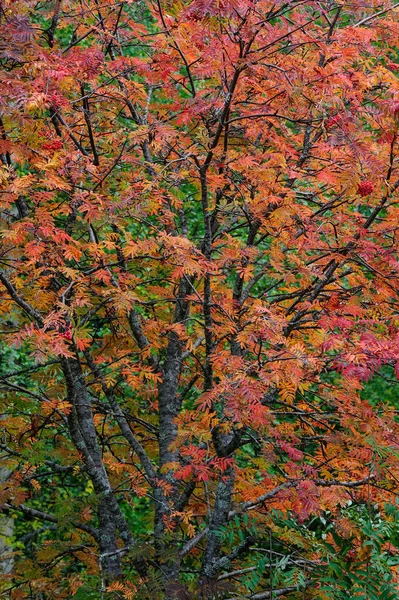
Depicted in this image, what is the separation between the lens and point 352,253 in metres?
4.54

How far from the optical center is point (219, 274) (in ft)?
17.0

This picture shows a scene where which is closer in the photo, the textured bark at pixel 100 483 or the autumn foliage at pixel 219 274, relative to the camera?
the autumn foliage at pixel 219 274

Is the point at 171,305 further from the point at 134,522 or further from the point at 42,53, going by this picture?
the point at 134,522

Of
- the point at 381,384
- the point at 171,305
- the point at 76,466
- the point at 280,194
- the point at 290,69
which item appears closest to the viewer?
the point at 290,69

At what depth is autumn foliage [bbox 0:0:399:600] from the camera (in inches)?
158

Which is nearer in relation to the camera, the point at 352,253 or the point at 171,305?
the point at 352,253

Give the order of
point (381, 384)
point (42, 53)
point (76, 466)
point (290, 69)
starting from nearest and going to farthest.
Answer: point (42, 53), point (290, 69), point (76, 466), point (381, 384)

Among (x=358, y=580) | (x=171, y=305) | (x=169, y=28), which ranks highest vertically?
(x=169, y=28)

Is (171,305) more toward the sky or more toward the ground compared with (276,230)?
more toward the ground

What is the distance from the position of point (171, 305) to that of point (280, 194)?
2291 millimetres

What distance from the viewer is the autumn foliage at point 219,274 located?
13.2 ft

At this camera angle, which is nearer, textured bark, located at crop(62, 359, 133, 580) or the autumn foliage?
the autumn foliage

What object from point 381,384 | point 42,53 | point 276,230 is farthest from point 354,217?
point 381,384

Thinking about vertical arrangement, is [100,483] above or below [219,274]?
below
